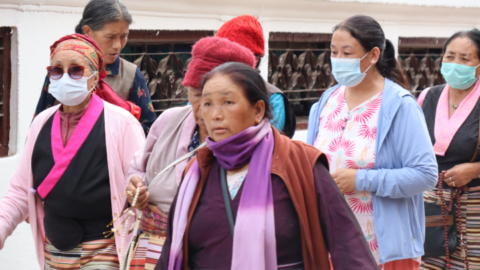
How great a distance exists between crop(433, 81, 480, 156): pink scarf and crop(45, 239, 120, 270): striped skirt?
233 centimetres

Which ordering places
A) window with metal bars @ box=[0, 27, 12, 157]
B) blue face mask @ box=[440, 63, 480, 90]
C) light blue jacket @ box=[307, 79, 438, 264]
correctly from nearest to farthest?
light blue jacket @ box=[307, 79, 438, 264] → blue face mask @ box=[440, 63, 480, 90] → window with metal bars @ box=[0, 27, 12, 157]

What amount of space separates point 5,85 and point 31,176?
169 centimetres

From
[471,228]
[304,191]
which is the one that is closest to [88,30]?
[304,191]

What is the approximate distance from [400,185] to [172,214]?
4.04 ft

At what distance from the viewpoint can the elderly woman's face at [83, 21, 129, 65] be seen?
12.5 ft

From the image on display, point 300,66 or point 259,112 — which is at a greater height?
point 300,66

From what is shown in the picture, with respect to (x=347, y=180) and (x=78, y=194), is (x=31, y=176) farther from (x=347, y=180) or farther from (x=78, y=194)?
(x=347, y=180)

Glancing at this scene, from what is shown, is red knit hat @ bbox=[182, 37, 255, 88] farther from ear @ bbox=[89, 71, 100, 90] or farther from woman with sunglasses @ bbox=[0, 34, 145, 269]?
ear @ bbox=[89, 71, 100, 90]

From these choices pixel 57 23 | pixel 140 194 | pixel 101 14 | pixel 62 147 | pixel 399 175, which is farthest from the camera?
pixel 57 23

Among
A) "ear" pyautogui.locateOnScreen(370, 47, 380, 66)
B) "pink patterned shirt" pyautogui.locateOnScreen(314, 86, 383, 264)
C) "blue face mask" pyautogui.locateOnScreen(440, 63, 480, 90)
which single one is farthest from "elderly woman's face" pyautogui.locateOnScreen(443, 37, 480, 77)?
"pink patterned shirt" pyautogui.locateOnScreen(314, 86, 383, 264)

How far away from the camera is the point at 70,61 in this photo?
3.11 metres

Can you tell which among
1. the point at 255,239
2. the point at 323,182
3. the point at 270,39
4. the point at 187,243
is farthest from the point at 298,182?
the point at 270,39

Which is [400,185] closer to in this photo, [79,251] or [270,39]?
[79,251]

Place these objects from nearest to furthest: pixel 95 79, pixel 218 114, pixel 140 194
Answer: pixel 218 114 → pixel 140 194 → pixel 95 79
